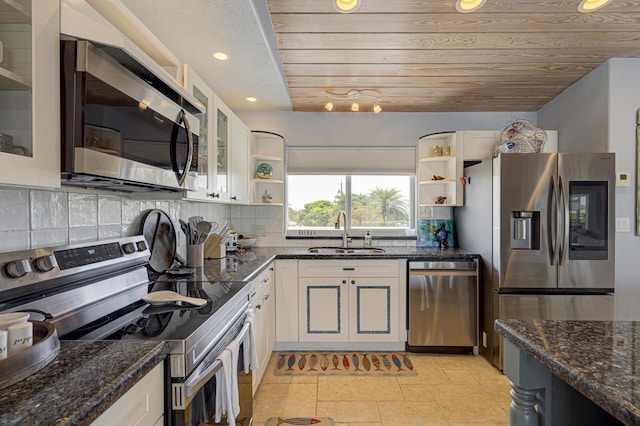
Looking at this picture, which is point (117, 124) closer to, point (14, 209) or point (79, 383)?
point (14, 209)

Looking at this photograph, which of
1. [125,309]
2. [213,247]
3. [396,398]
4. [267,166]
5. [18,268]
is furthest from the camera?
[267,166]

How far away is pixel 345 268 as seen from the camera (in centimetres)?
300

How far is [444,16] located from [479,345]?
255 cm

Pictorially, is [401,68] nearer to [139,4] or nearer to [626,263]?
[139,4]

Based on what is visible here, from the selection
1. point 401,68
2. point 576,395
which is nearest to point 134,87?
point 576,395

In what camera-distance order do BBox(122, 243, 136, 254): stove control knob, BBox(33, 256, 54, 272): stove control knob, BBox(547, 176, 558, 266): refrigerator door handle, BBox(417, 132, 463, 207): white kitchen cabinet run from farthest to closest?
1. BBox(417, 132, 463, 207): white kitchen cabinet
2. BBox(547, 176, 558, 266): refrigerator door handle
3. BBox(122, 243, 136, 254): stove control knob
4. BBox(33, 256, 54, 272): stove control knob

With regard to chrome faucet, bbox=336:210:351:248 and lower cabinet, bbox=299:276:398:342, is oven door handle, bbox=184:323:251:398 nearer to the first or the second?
lower cabinet, bbox=299:276:398:342

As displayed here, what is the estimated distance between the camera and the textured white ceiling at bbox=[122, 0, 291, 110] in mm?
1704

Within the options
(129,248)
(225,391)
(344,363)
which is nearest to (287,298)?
(344,363)

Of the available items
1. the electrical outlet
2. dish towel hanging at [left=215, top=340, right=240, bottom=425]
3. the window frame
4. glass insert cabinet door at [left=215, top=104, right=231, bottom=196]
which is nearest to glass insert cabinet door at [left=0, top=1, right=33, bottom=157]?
dish towel hanging at [left=215, top=340, right=240, bottom=425]

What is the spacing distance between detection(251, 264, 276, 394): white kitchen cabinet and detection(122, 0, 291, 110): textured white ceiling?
1.45 metres

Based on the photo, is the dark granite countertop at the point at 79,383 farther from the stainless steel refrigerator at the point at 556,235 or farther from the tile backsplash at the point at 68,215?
the stainless steel refrigerator at the point at 556,235

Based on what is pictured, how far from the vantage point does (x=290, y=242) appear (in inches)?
144

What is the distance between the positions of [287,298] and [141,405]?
84.3 inches
